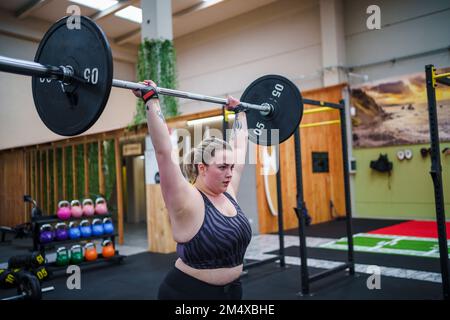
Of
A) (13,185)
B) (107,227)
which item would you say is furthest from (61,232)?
(13,185)

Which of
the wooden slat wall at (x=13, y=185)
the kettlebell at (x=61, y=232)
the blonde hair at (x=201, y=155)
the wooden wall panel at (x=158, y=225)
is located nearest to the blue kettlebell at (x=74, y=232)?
the kettlebell at (x=61, y=232)

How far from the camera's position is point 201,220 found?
1266 mm

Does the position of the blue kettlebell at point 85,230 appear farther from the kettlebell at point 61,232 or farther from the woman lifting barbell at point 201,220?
the woman lifting barbell at point 201,220

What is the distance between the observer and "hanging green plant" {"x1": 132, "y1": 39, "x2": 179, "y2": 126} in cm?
529

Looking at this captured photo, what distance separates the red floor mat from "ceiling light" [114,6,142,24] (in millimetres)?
6160

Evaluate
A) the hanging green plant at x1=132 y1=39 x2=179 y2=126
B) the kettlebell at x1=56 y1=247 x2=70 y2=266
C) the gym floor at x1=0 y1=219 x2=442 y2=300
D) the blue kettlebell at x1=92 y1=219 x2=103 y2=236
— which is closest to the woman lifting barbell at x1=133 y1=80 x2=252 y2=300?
the gym floor at x1=0 y1=219 x2=442 y2=300

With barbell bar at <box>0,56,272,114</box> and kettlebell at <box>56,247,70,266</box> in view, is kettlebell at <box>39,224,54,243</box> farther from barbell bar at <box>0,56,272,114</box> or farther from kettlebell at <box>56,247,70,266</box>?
barbell bar at <box>0,56,272,114</box>

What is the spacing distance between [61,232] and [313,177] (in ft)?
14.9

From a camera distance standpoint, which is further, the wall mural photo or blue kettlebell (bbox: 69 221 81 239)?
the wall mural photo

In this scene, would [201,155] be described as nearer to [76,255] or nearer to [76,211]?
[76,255]

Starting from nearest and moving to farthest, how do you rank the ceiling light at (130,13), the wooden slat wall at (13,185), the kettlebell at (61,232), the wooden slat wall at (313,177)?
1. the kettlebell at (61,232)
2. the wooden slat wall at (313,177)
3. the wooden slat wall at (13,185)
4. the ceiling light at (130,13)

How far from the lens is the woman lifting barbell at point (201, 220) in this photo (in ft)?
4.01

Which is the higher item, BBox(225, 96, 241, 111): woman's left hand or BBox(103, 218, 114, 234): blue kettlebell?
BBox(225, 96, 241, 111): woman's left hand

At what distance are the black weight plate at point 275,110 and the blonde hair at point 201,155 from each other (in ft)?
3.04
